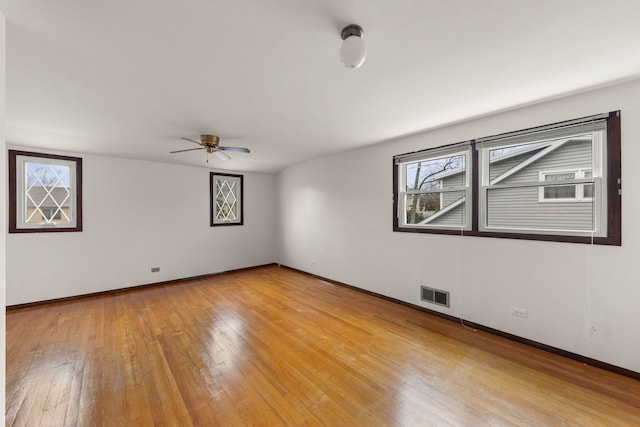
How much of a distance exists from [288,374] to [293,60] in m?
2.46

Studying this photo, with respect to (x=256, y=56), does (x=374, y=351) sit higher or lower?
lower

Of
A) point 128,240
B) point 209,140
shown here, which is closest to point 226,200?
point 128,240

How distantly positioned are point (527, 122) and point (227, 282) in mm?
5160

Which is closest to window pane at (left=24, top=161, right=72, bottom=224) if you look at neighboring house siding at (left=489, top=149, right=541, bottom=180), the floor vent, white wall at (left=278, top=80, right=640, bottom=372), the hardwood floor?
the hardwood floor

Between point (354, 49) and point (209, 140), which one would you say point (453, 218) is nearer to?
point (354, 49)

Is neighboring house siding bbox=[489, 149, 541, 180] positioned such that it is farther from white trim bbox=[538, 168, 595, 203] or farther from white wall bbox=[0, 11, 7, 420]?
white wall bbox=[0, 11, 7, 420]

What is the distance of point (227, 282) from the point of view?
4.89 meters

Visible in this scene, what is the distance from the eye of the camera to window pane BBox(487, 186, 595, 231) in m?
2.30

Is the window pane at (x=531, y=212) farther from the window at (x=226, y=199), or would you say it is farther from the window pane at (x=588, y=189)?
the window at (x=226, y=199)

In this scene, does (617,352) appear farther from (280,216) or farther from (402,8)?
(280,216)

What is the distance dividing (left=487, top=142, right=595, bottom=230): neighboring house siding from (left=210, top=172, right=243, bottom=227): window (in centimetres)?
498

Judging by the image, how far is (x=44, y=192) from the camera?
388 cm

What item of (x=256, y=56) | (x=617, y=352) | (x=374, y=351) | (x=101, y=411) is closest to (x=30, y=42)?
(x=256, y=56)

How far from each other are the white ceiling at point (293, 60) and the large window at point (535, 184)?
0.41 m
